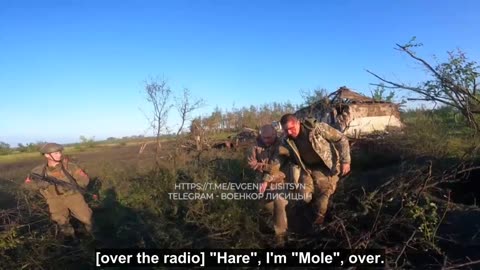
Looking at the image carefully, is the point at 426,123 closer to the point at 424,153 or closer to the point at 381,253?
the point at 424,153

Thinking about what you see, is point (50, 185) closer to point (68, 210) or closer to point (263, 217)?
point (68, 210)

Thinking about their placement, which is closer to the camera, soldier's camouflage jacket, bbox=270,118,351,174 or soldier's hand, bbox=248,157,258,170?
soldier's camouflage jacket, bbox=270,118,351,174

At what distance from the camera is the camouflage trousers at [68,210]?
22.4 ft

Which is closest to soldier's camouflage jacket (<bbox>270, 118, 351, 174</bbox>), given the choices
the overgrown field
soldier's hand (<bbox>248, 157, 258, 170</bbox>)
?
soldier's hand (<bbox>248, 157, 258, 170</bbox>)

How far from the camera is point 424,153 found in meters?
8.09

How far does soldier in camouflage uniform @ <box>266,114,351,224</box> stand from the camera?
552 cm

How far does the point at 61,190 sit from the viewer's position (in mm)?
6738

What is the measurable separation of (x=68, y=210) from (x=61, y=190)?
435 mm

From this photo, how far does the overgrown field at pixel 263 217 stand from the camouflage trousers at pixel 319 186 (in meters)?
0.20

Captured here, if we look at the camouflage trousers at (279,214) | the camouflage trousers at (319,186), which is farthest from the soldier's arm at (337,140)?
the camouflage trousers at (279,214)

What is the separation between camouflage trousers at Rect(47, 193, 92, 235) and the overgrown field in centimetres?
22

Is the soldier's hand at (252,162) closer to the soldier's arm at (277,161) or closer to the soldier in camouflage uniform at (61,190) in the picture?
the soldier's arm at (277,161)

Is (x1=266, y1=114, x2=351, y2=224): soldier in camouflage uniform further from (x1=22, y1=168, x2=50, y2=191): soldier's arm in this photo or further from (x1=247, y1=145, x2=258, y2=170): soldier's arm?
(x1=22, y1=168, x2=50, y2=191): soldier's arm

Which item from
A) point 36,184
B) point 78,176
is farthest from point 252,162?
point 36,184
